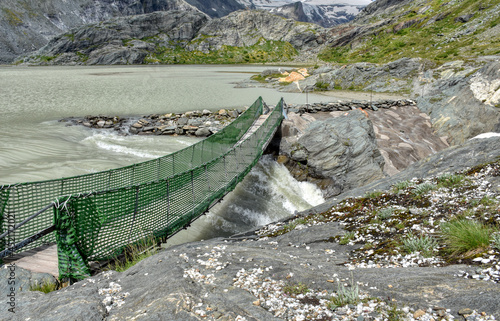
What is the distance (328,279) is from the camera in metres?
4.65

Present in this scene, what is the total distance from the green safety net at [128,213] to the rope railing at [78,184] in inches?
35.0

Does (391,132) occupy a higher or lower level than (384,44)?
lower

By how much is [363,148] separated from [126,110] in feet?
90.7

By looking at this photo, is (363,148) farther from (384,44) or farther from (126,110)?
(384,44)

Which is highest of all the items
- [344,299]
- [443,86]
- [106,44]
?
[106,44]

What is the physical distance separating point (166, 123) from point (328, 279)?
1063 inches

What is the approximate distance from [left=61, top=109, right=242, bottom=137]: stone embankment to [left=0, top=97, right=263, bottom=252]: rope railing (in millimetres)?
7694

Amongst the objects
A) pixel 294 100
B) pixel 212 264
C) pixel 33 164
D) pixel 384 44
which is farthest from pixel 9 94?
pixel 384 44

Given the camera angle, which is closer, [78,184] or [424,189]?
[424,189]

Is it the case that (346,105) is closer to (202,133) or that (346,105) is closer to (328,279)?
(202,133)

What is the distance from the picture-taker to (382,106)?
120ft

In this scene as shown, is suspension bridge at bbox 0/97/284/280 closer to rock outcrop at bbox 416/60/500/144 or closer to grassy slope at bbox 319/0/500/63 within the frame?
rock outcrop at bbox 416/60/500/144

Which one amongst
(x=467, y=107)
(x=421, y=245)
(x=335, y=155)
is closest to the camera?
(x=421, y=245)

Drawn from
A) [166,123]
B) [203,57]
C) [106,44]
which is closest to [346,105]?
[166,123]
